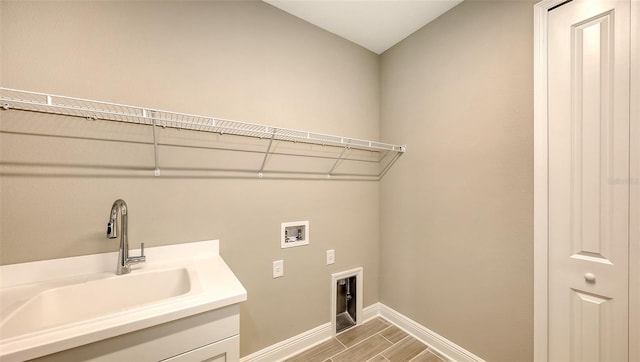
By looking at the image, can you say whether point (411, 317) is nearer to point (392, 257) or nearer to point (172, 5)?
point (392, 257)

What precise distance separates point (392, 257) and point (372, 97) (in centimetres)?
155

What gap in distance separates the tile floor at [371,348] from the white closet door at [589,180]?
804 mm

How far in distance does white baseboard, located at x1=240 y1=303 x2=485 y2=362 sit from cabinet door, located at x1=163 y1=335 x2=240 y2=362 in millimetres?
715

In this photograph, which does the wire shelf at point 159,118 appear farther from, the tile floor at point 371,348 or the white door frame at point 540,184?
the tile floor at point 371,348

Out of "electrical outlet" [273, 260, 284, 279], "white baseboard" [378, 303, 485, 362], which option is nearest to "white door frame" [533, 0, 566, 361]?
"white baseboard" [378, 303, 485, 362]

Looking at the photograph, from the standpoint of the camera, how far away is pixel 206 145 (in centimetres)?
142

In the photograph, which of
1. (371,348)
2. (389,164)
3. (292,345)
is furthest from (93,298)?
(389,164)

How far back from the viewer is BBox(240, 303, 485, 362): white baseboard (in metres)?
1.60

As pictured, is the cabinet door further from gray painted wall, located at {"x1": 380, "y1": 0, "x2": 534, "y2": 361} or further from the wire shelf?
gray painted wall, located at {"x1": 380, "y1": 0, "x2": 534, "y2": 361}

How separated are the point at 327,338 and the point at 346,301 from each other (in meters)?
0.37

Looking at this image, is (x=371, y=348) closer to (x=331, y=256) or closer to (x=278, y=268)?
(x=331, y=256)

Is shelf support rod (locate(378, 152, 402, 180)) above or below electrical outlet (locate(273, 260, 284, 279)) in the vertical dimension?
above

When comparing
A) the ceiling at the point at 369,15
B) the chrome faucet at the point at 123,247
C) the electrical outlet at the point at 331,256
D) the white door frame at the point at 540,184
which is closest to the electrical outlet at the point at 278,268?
the electrical outlet at the point at 331,256

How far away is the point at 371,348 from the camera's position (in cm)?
178
